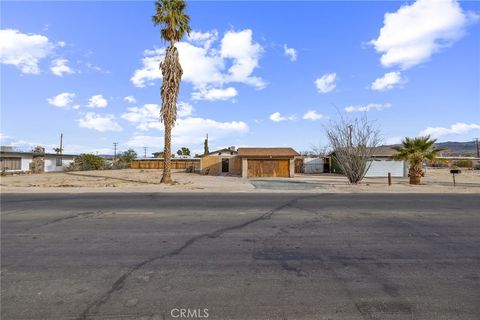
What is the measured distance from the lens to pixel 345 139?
25.0 meters

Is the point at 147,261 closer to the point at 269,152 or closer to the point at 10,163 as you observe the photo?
the point at 269,152

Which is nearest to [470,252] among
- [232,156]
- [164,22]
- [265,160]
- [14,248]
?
[14,248]

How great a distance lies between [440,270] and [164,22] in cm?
2382

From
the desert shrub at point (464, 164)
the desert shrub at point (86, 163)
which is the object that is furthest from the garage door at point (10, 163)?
the desert shrub at point (464, 164)

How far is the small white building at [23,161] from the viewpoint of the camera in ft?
124

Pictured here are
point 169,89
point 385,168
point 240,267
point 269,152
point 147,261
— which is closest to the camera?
point 240,267

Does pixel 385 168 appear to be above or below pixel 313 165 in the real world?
below

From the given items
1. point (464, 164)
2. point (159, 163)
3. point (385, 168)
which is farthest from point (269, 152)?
point (464, 164)

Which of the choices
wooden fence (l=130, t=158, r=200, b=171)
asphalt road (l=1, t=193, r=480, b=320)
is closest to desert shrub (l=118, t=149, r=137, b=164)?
wooden fence (l=130, t=158, r=200, b=171)

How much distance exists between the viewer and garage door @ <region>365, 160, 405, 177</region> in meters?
35.2

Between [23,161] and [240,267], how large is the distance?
147 ft

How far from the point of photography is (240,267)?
4.97m

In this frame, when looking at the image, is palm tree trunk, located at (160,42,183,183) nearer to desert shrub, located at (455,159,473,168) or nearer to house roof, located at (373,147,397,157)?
house roof, located at (373,147,397,157)

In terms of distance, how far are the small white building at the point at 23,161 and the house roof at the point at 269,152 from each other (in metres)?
27.6
